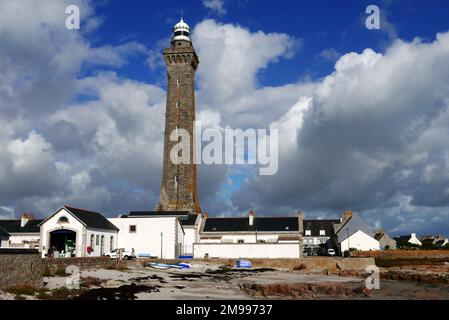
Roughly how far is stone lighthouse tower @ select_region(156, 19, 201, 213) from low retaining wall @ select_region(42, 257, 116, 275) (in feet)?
89.9

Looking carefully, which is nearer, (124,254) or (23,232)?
(124,254)

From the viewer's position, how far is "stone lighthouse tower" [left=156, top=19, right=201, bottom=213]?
228 feet

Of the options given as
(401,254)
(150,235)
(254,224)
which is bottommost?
(401,254)

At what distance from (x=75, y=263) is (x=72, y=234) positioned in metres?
13.0

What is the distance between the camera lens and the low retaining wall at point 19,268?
2272cm

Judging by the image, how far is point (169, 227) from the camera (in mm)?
54000

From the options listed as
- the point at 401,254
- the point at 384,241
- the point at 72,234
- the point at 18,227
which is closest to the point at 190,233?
the point at 72,234

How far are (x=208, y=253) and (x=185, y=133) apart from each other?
21686 millimetres

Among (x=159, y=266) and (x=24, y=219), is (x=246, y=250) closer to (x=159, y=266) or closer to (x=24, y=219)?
(x=159, y=266)

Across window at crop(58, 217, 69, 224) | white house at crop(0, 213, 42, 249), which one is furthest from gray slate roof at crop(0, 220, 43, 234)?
window at crop(58, 217, 69, 224)

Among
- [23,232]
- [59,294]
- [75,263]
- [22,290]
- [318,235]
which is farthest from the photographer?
[318,235]

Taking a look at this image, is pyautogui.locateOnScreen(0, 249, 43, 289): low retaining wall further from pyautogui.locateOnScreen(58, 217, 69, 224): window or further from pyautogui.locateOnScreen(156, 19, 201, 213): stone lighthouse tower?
pyautogui.locateOnScreen(156, 19, 201, 213): stone lighthouse tower

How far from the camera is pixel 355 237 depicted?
70812 millimetres
